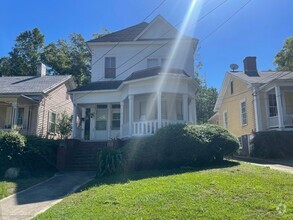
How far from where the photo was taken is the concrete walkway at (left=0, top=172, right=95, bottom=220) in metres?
7.34

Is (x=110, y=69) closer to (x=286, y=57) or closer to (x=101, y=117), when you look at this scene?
(x=101, y=117)

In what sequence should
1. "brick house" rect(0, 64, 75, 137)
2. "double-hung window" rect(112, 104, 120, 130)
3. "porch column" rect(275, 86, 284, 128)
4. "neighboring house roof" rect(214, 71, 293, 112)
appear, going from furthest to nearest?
"brick house" rect(0, 64, 75, 137) < "neighboring house roof" rect(214, 71, 293, 112) < "double-hung window" rect(112, 104, 120, 130) < "porch column" rect(275, 86, 284, 128)

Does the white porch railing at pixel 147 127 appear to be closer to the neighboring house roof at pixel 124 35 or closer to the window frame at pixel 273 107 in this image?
the neighboring house roof at pixel 124 35

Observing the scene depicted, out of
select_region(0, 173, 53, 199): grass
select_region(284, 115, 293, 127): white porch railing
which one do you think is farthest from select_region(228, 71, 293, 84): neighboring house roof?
select_region(0, 173, 53, 199): grass

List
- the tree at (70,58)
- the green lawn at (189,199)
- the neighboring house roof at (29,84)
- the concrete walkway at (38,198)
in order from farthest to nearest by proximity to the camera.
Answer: the tree at (70,58)
the neighboring house roof at (29,84)
the concrete walkway at (38,198)
the green lawn at (189,199)

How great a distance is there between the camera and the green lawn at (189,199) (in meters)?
5.96

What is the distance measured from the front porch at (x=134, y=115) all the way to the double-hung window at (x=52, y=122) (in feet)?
9.05

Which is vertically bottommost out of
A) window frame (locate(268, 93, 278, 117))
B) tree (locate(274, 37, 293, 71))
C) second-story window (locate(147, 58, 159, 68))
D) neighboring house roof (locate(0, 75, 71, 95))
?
window frame (locate(268, 93, 278, 117))

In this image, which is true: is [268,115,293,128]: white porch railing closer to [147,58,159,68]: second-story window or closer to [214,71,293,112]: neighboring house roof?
[214,71,293,112]: neighboring house roof

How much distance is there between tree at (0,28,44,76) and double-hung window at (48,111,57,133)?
1638 cm

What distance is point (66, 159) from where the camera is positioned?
48.5 feet

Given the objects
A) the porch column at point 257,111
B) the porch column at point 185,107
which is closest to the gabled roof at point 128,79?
the porch column at point 185,107

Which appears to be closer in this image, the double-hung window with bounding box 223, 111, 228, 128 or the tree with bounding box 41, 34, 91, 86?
the double-hung window with bounding box 223, 111, 228, 128

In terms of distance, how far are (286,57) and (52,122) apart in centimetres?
2667
